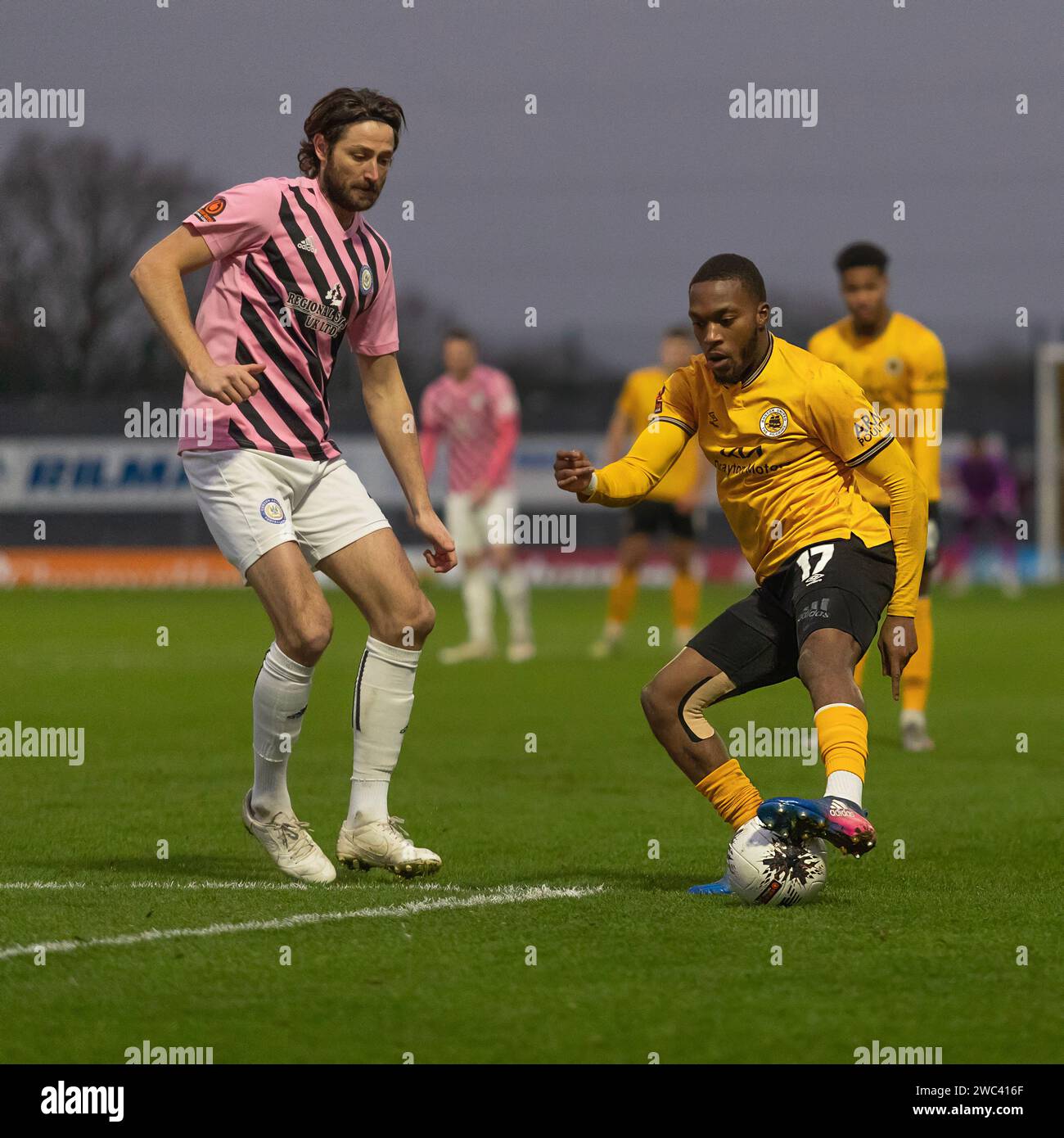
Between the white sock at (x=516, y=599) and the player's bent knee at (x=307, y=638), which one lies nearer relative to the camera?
the player's bent knee at (x=307, y=638)

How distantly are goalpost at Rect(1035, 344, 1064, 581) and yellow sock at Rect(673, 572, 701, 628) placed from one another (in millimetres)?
14819

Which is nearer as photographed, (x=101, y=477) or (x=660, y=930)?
(x=660, y=930)

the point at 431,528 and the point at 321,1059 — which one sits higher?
the point at 431,528

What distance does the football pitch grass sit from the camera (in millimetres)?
4129

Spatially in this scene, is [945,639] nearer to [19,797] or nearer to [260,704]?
[19,797]

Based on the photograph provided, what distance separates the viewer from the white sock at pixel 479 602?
15625 millimetres

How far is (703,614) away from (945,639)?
3.08 meters

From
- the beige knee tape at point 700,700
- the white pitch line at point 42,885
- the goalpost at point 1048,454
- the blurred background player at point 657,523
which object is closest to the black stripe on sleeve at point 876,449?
the beige knee tape at point 700,700

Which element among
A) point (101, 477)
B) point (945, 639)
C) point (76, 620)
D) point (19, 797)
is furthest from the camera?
point (101, 477)

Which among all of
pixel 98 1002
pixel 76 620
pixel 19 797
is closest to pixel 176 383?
pixel 76 620

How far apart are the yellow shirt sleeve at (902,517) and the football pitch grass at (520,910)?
35.7 inches

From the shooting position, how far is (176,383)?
1163 inches

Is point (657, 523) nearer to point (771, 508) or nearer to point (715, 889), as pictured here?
point (771, 508)

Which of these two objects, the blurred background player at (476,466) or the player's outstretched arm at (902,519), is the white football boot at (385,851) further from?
the blurred background player at (476,466)
